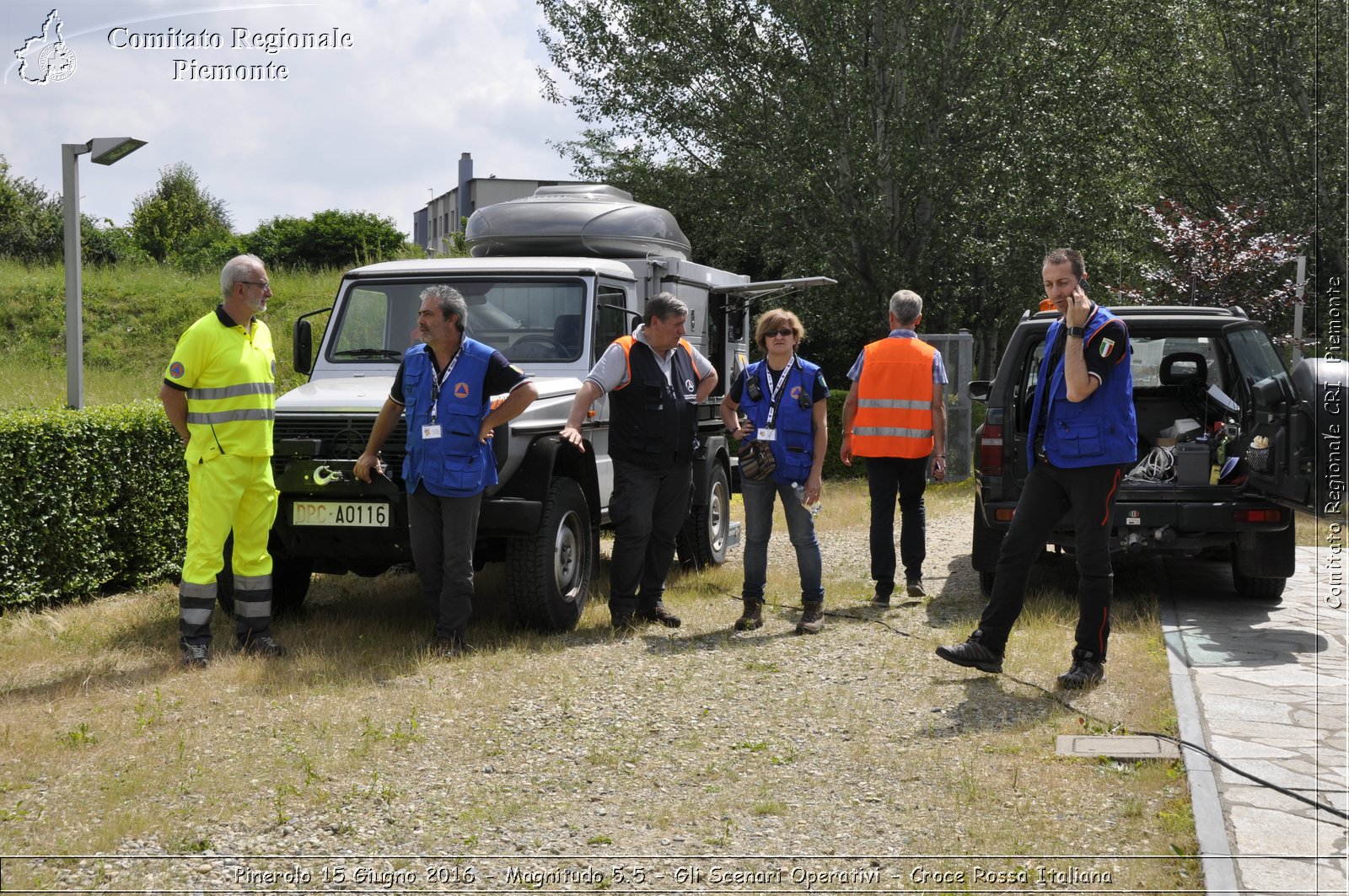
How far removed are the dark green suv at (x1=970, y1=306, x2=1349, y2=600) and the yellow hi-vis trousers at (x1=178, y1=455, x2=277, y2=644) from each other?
4.26m

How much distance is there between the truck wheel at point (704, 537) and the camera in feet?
32.0

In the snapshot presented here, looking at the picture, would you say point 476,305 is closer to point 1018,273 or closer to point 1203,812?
point 1203,812

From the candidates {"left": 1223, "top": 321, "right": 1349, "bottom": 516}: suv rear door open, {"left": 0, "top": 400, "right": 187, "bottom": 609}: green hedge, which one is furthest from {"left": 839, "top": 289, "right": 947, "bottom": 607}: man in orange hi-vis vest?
{"left": 0, "top": 400, "right": 187, "bottom": 609}: green hedge

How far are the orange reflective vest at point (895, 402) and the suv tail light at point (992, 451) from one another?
526mm

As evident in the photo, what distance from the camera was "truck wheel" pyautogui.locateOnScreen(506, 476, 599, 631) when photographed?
274 inches

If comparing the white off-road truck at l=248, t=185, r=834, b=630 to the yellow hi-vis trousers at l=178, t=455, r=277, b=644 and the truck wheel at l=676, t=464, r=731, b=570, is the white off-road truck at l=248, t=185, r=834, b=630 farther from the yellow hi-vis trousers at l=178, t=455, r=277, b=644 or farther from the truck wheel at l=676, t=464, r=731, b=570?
the yellow hi-vis trousers at l=178, t=455, r=277, b=644

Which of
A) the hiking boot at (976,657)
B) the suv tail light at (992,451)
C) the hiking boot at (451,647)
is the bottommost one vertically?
the hiking boot at (451,647)

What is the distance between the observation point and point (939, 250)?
68.9ft

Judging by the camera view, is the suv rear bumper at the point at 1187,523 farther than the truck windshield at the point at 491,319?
No

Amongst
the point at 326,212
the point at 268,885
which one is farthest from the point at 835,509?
the point at 326,212

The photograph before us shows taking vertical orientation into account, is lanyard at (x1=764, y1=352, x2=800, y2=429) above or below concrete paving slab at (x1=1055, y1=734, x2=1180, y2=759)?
above

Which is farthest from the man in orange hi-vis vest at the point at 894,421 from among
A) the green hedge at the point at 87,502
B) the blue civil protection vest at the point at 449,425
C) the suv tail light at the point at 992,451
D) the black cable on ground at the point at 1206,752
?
the green hedge at the point at 87,502

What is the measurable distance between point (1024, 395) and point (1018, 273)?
14.2m

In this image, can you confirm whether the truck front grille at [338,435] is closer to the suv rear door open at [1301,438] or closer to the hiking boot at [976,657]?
the hiking boot at [976,657]
